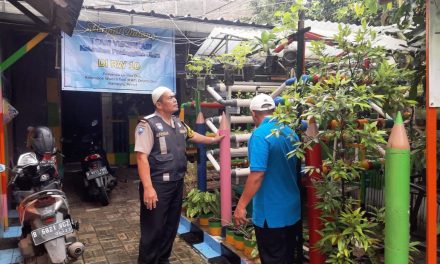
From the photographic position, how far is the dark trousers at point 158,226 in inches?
152

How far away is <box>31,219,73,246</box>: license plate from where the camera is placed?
12.3 feet

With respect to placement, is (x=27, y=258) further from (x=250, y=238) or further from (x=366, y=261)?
(x=366, y=261)

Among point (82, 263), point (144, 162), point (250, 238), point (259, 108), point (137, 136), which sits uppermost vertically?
point (259, 108)

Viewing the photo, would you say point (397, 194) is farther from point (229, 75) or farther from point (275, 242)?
point (229, 75)

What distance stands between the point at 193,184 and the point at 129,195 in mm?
2200

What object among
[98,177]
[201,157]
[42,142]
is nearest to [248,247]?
[201,157]

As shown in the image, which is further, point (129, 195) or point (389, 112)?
point (129, 195)

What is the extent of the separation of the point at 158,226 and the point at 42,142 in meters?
2.23

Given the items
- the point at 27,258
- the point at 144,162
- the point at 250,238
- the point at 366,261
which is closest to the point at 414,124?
the point at 366,261

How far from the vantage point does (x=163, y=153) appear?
12.7 feet

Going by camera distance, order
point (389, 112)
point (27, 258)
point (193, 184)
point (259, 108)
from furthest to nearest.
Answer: point (193, 184), point (27, 258), point (259, 108), point (389, 112)

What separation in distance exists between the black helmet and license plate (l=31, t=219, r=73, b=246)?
4.81 ft

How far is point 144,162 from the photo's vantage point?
372cm

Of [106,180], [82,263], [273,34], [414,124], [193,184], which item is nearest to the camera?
[273,34]
